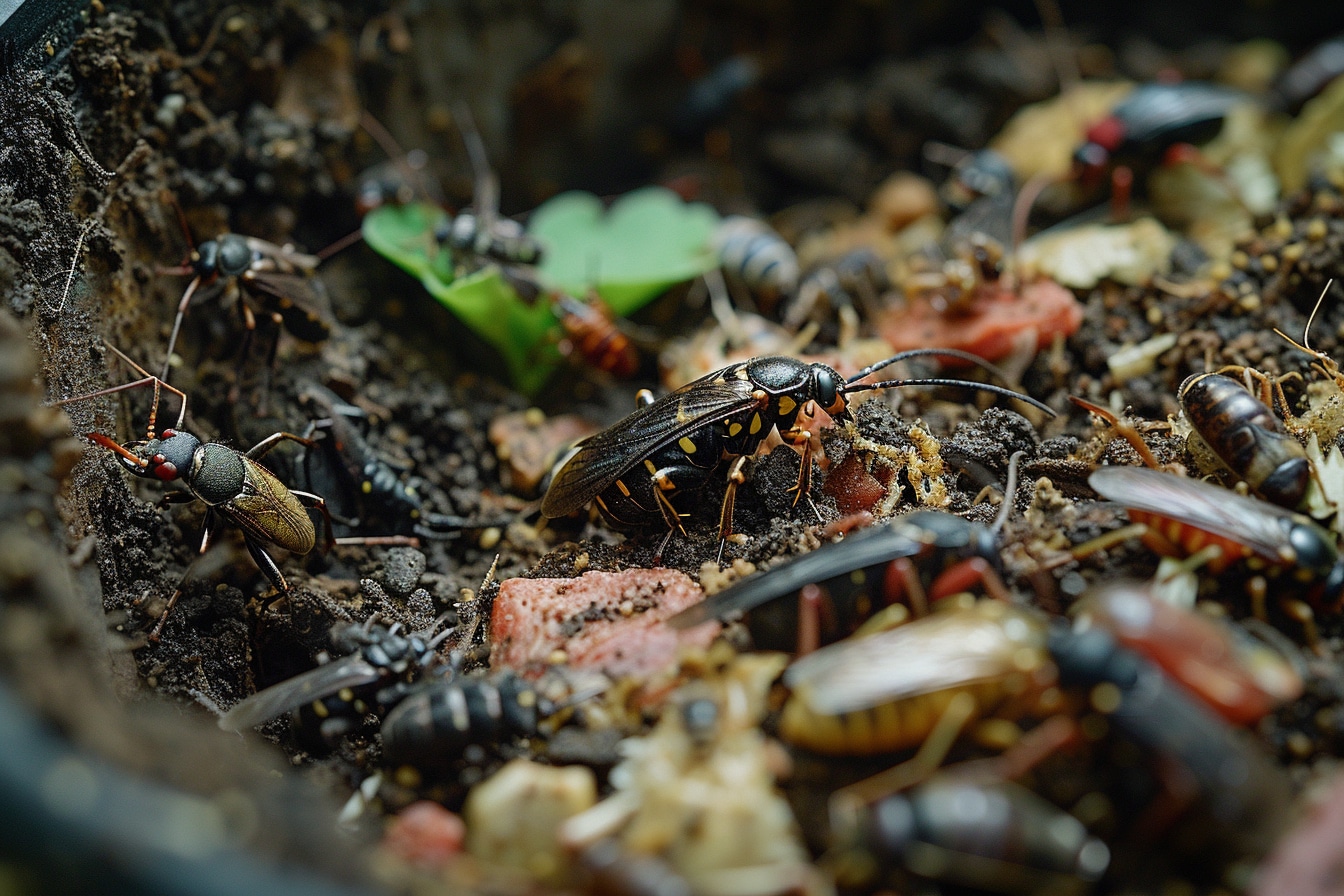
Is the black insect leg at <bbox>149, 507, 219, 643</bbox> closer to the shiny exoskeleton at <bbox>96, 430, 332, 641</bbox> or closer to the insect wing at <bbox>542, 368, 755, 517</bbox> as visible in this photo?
the shiny exoskeleton at <bbox>96, 430, 332, 641</bbox>

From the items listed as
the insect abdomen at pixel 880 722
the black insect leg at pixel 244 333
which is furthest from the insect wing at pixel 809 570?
the black insect leg at pixel 244 333

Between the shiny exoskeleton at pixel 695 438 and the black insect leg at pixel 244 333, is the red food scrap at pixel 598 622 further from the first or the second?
the black insect leg at pixel 244 333

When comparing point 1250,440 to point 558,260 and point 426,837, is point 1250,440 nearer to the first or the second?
point 426,837

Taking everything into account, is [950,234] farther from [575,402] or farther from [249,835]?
[249,835]

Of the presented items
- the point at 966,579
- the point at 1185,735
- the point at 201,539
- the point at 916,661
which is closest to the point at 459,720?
the point at 916,661

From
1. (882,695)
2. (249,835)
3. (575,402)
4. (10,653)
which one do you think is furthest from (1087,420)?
(10,653)

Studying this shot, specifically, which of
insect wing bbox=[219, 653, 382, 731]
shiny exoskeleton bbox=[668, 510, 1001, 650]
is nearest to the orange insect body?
shiny exoskeleton bbox=[668, 510, 1001, 650]

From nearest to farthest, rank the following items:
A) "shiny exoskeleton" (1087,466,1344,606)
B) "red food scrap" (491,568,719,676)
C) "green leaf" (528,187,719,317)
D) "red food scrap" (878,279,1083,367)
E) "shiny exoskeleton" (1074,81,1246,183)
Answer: "shiny exoskeleton" (1087,466,1344,606), "red food scrap" (491,568,719,676), "red food scrap" (878,279,1083,367), "green leaf" (528,187,719,317), "shiny exoskeleton" (1074,81,1246,183)
